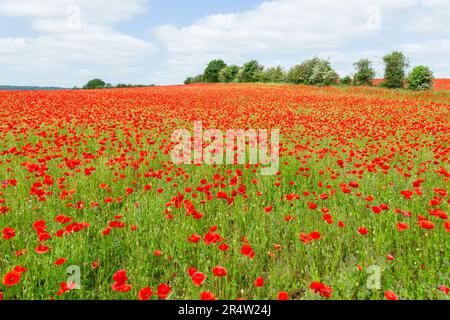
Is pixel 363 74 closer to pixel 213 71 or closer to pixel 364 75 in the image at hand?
pixel 364 75

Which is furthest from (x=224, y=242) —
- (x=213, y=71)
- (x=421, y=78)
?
(x=213, y=71)

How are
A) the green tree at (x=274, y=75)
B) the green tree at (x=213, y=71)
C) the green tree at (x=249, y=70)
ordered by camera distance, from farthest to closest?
the green tree at (x=213, y=71) < the green tree at (x=249, y=70) < the green tree at (x=274, y=75)

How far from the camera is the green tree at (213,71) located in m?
82.6

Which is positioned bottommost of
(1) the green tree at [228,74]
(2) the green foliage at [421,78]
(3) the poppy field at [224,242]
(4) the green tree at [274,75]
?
(3) the poppy field at [224,242]

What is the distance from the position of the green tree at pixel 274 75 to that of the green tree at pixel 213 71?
22431 millimetres

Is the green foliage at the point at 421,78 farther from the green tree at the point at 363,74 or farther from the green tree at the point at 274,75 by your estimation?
the green tree at the point at 274,75

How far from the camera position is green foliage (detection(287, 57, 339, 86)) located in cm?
4403

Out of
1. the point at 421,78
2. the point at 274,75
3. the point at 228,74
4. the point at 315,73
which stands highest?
the point at 228,74

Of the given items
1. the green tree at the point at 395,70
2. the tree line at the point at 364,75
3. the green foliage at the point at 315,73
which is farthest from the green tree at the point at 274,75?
the green tree at the point at 395,70

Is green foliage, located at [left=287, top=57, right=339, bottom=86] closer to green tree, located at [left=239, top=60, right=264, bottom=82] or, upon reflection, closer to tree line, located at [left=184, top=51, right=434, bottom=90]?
tree line, located at [left=184, top=51, right=434, bottom=90]

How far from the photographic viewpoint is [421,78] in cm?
3834

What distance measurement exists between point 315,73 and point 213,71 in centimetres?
4505

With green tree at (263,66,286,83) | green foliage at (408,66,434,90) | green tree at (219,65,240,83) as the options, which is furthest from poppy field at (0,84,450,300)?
green tree at (219,65,240,83)
